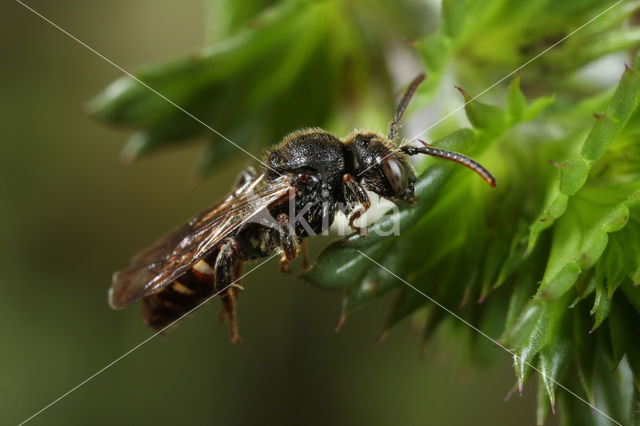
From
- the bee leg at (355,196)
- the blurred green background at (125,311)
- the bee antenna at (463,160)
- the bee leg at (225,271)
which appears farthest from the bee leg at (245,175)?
the blurred green background at (125,311)

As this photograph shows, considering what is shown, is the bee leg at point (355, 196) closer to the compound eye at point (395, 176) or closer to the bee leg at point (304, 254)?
the compound eye at point (395, 176)

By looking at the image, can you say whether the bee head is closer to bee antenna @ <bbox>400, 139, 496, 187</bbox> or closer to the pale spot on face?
bee antenna @ <bbox>400, 139, 496, 187</bbox>

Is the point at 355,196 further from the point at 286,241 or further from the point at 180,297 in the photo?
the point at 180,297

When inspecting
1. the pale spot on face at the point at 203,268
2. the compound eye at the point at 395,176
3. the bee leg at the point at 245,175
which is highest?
the bee leg at the point at 245,175

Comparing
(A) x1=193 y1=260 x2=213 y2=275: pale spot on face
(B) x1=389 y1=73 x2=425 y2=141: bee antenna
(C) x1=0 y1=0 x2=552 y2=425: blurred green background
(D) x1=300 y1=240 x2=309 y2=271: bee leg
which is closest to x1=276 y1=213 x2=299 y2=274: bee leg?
(D) x1=300 y1=240 x2=309 y2=271: bee leg

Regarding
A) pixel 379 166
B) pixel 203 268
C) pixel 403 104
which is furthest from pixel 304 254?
pixel 403 104

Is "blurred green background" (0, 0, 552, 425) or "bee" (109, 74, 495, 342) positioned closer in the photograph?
"bee" (109, 74, 495, 342)
